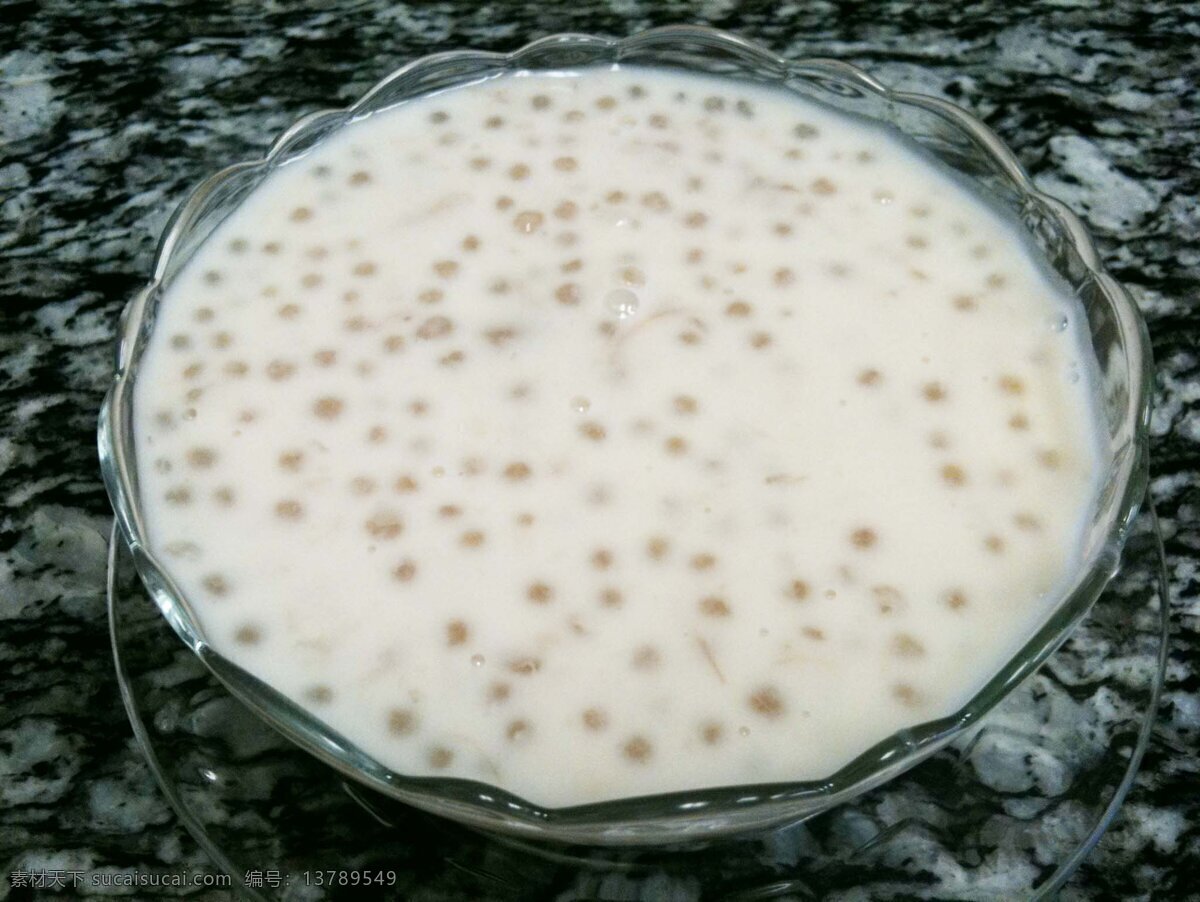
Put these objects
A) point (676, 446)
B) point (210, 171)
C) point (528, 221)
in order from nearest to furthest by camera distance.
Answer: point (676, 446)
point (528, 221)
point (210, 171)

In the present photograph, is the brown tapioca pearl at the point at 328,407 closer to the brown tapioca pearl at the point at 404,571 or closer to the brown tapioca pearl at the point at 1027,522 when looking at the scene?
the brown tapioca pearl at the point at 404,571

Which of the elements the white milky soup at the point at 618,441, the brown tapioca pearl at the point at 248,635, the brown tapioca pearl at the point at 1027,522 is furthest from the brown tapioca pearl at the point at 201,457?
the brown tapioca pearl at the point at 1027,522

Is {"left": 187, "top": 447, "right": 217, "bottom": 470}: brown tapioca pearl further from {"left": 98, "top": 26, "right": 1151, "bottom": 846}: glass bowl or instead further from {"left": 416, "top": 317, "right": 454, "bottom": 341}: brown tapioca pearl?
{"left": 416, "top": 317, "right": 454, "bottom": 341}: brown tapioca pearl

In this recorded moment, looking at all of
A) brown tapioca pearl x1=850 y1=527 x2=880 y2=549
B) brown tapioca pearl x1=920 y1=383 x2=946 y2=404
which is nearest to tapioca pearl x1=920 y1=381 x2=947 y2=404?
brown tapioca pearl x1=920 y1=383 x2=946 y2=404

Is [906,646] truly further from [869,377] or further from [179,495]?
[179,495]

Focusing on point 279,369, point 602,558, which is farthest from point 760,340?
point 279,369

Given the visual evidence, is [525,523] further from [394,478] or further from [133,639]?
[133,639]

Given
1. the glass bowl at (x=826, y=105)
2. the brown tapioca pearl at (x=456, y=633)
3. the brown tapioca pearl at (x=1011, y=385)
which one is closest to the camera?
the glass bowl at (x=826, y=105)
